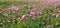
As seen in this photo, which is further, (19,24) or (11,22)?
Result: (11,22)

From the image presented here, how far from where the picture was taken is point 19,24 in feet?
23.0

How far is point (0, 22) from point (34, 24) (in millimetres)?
1344

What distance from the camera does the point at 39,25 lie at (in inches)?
269

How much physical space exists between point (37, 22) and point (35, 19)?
365 millimetres

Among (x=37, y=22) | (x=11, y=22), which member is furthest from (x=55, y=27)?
(x=11, y=22)

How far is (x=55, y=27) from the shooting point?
6.43 meters

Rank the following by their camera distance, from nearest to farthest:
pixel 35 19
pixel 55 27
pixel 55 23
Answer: pixel 55 27 → pixel 55 23 → pixel 35 19

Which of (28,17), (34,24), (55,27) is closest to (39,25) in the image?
(34,24)

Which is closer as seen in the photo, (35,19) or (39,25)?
(39,25)

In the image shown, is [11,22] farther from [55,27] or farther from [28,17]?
[55,27]

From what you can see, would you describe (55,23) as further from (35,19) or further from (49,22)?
(35,19)

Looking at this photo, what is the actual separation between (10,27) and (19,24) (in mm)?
372

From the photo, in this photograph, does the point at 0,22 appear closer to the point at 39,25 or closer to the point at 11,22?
the point at 11,22

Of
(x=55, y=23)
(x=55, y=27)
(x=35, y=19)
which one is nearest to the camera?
(x=55, y=27)
